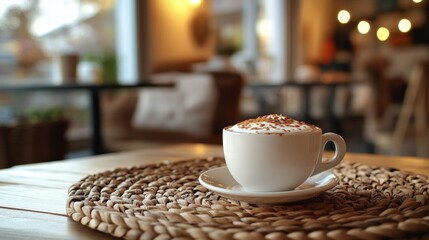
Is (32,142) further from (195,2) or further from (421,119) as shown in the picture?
(195,2)

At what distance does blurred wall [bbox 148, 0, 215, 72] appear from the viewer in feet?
15.5

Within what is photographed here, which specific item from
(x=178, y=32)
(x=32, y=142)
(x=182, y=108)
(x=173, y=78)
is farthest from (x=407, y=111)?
(x=178, y=32)

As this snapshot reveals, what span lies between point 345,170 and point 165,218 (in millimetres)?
456

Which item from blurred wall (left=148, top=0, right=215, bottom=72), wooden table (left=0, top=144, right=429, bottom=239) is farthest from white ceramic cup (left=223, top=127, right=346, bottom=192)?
blurred wall (left=148, top=0, right=215, bottom=72)

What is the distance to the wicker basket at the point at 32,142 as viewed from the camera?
187cm

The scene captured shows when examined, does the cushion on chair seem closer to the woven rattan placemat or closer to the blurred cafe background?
the blurred cafe background

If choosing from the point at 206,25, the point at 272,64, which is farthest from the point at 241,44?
the point at 206,25

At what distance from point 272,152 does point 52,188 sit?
401 millimetres

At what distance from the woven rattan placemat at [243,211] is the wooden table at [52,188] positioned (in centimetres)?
3

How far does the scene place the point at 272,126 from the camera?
0.60 meters

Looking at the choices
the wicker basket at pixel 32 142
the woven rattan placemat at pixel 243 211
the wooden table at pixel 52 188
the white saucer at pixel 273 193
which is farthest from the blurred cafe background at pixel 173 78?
the white saucer at pixel 273 193

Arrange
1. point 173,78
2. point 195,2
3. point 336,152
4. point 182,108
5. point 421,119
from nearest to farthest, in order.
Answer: point 336,152 → point 421,119 → point 182,108 → point 173,78 → point 195,2

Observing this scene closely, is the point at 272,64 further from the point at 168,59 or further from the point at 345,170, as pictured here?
the point at 345,170

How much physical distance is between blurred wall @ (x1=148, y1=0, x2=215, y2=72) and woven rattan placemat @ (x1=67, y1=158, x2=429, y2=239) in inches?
159
